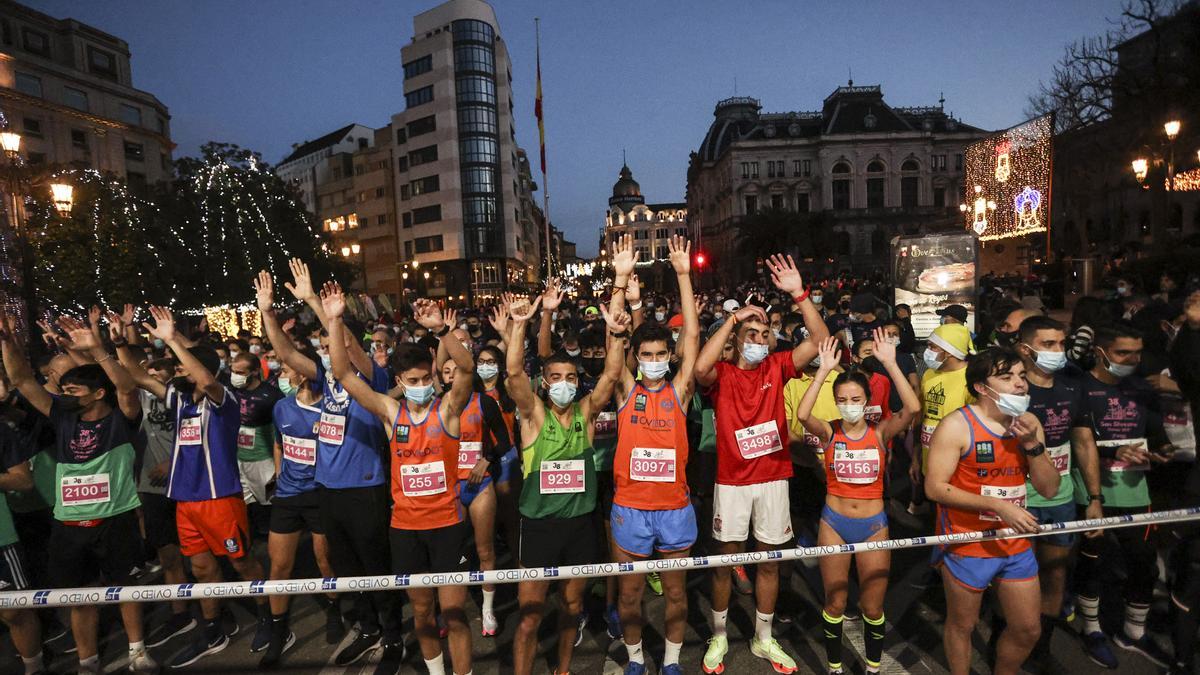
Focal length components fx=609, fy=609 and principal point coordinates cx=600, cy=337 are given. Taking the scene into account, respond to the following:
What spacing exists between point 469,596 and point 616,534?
2.19 meters

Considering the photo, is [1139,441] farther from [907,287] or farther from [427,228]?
[427,228]

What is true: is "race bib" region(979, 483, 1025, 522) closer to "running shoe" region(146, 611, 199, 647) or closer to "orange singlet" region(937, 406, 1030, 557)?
"orange singlet" region(937, 406, 1030, 557)

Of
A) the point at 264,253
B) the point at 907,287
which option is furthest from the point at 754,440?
the point at 264,253

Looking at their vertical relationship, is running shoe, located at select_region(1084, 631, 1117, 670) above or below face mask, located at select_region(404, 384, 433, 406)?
below

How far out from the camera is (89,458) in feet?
14.2

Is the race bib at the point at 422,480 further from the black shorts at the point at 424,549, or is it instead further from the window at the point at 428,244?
the window at the point at 428,244

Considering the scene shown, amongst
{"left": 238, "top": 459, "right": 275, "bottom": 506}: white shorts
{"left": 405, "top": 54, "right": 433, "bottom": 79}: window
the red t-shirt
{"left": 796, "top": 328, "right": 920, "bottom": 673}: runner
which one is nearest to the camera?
{"left": 796, "top": 328, "right": 920, "bottom": 673}: runner

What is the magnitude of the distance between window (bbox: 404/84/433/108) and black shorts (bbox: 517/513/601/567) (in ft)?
210

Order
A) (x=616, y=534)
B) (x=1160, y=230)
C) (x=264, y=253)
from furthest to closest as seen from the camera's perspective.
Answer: (x=264, y=253), (x=1160, y=230), (x=616, y=534)

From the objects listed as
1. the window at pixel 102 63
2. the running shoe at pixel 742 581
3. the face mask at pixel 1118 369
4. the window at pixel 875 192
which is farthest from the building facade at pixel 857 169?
the face mask at pixel 1118 369

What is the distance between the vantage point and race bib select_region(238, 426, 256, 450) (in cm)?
606

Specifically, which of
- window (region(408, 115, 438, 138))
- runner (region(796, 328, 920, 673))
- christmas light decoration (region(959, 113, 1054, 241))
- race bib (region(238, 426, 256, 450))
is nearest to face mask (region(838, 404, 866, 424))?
runner (region(796, 328, 920, 673))

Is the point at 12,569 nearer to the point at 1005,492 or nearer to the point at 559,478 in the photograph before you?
the point at 559,478

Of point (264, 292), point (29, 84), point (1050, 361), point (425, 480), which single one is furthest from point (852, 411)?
point (29, 84)
